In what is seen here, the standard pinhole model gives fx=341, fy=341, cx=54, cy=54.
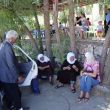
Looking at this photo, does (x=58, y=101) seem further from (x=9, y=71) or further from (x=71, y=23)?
(x=71, y=23)

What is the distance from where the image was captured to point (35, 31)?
36.5 feet

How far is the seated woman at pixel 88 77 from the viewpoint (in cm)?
773

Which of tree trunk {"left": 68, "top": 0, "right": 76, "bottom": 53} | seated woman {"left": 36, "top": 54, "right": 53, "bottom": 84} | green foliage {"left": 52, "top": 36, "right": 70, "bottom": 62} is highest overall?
tree trunk {"left": 68, "top": 0, "right": 76, "bottom": 53}

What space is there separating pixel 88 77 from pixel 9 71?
1.88 m

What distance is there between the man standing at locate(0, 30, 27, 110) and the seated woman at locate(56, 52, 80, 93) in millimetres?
1789

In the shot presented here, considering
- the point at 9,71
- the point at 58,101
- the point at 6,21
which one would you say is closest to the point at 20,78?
the point at 9,71

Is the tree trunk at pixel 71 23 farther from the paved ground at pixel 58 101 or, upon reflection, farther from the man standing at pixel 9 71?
the man standing at pixel 9 71

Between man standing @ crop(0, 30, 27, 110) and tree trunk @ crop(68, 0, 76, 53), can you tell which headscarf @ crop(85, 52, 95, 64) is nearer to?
tree trunk @ crop(68, 0, 76, 53)

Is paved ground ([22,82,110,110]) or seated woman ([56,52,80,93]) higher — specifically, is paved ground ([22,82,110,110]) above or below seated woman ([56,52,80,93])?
below

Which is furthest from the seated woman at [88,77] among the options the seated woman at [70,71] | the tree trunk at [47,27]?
the tree trunk at [47,27]

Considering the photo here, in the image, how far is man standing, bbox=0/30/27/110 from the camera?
22.6ft

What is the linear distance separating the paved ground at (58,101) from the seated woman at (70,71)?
0.24 meters

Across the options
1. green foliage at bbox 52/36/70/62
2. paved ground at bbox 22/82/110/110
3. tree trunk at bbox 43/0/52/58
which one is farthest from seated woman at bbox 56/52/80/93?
tree trunk at bbox 43/0/52/58

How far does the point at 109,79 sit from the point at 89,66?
0.61m
